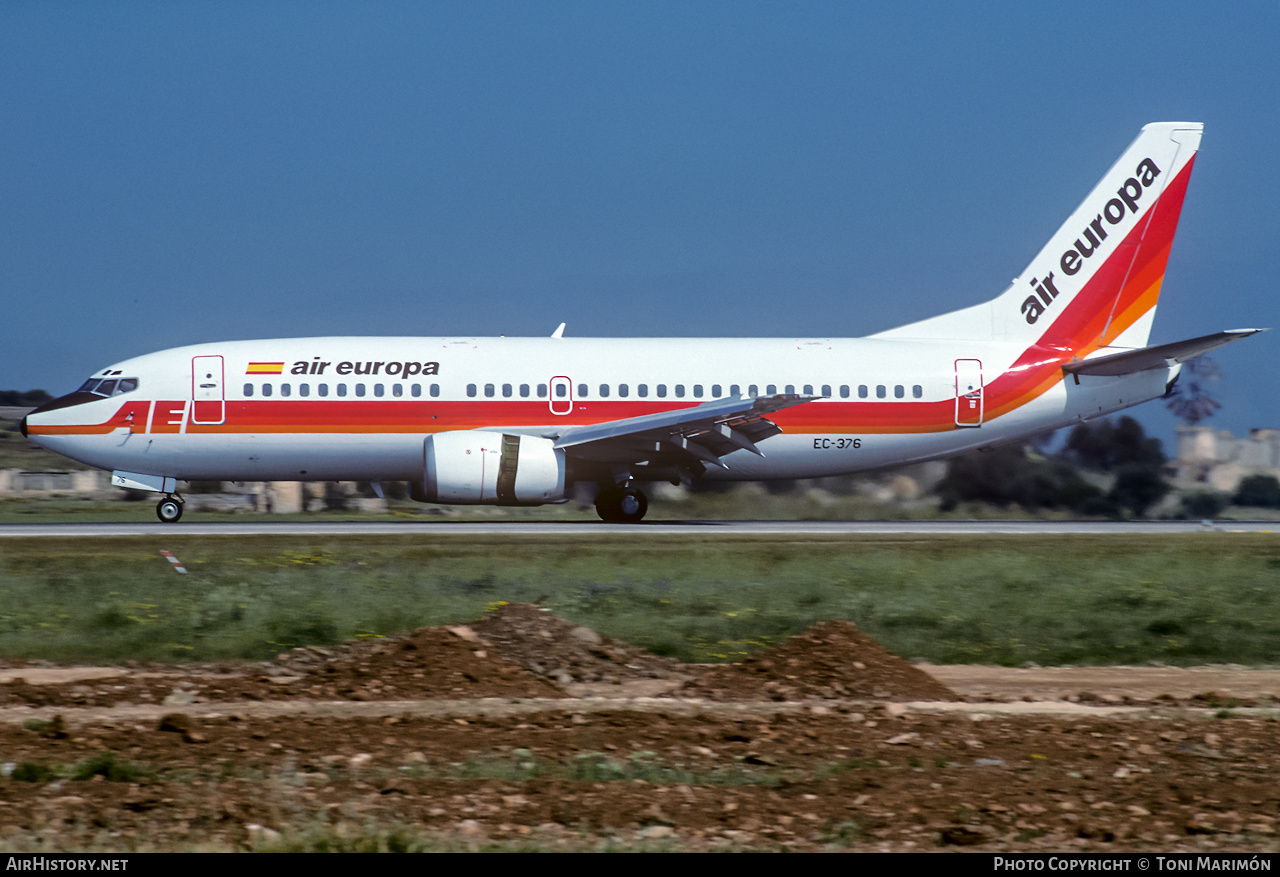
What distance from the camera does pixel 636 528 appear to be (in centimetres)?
2994

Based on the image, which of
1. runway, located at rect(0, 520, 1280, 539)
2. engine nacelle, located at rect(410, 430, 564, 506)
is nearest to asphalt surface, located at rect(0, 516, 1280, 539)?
runway, located at rect(0, 520, 1280, 539)

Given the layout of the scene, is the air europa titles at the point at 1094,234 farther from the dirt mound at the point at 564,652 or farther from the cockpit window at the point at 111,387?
the cockpit window at the point at 111,387

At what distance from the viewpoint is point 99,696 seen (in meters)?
13.1

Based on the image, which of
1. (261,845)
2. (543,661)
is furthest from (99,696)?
(261,845)

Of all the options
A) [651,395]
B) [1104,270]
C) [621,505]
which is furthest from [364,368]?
[1104,270]

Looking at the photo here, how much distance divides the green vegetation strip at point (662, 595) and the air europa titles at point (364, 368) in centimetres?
472

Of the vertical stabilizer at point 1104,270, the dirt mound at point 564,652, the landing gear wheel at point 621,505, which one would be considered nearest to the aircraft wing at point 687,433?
the landing gear wheel at point 621,505

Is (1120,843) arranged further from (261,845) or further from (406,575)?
(406,575)

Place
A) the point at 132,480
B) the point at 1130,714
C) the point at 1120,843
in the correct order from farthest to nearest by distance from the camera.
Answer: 1. the point at 132,480
2. the point at 1130,714
3. the point at 1120,843

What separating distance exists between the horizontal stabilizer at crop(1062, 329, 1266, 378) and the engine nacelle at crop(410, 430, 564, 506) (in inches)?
515

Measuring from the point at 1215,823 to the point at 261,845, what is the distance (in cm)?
617

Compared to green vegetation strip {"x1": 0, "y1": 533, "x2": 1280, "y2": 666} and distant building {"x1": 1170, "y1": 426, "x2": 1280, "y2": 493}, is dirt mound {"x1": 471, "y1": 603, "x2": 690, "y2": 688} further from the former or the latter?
distant building {"x1": 1170, "y1": 426, "x2": 1280, "y2": 493}

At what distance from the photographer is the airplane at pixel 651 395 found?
96.2 feet

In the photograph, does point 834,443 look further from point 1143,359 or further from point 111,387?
point 111,387
